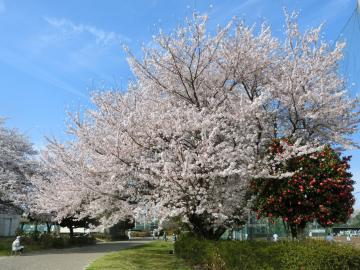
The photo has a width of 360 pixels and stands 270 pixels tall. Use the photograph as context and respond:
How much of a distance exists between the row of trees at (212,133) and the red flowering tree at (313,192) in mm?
46

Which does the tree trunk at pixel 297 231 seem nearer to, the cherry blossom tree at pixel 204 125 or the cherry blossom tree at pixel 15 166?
the cherry blossom tree at pixel 204 125

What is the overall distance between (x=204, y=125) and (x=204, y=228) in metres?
4.84

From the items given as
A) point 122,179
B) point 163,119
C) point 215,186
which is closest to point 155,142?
point 163,119

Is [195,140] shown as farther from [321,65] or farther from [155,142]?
[321,65]

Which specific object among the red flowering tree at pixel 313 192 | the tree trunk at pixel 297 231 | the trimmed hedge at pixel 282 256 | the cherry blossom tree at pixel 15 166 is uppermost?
the cherry blossom tree at pixel 15 166

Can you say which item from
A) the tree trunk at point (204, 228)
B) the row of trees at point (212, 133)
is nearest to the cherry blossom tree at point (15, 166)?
the row of trees at point (212, 133)

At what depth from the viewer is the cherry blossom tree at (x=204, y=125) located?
12.3 meters

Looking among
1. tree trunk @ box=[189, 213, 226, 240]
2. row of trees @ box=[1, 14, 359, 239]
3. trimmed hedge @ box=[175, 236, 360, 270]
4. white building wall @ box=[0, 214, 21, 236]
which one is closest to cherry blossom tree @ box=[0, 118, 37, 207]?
row of trees @ box=[1, 14, 359, 239]

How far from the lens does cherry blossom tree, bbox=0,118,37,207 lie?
24.9 m

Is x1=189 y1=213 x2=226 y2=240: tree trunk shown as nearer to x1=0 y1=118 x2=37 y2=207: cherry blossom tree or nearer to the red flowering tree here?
the red flowering tree

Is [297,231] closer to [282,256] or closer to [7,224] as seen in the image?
[282,256]

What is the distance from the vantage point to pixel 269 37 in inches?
626

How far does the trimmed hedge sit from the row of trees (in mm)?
1177

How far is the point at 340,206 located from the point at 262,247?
2782 mm
